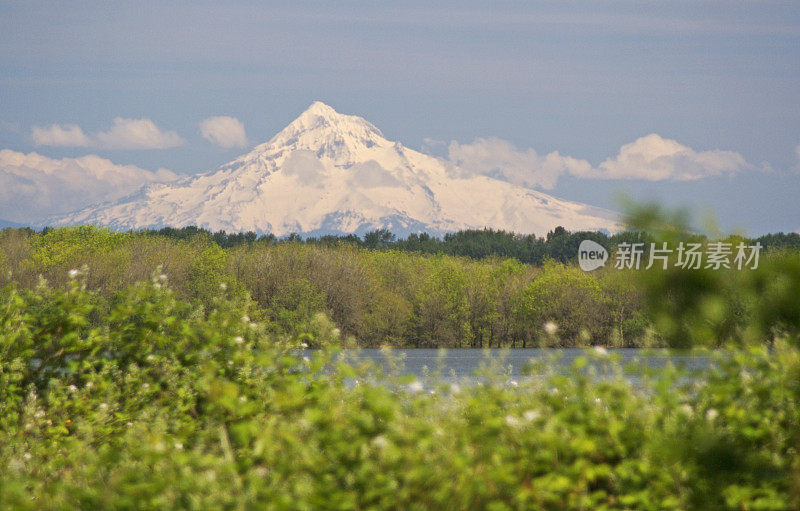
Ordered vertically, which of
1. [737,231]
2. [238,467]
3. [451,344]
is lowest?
[451,344]

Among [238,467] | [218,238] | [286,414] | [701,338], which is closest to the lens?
[701,338]

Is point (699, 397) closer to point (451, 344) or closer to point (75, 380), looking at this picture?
point (75, 380)

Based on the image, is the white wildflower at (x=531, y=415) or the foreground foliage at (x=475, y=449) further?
the white wildflower at (x=531, y=415)

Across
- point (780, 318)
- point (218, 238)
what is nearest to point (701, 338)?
point (780, 318)

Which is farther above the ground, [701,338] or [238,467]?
[701,338]

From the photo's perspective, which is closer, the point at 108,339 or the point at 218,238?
the point at 108,339

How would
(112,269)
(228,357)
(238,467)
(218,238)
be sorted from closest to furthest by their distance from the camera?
(238,467) < (228,357) < (112,269) < (218,238)

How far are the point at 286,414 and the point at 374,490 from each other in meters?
1.34

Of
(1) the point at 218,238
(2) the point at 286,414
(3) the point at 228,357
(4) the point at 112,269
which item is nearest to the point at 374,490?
(2) the point at 286,414

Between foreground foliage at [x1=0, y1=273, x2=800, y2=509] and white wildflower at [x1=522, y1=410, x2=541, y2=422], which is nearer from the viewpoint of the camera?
foreground foliage at [x1=0, y1=273, x2=800, y2=509]

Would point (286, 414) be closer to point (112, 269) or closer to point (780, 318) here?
point (780, 318)

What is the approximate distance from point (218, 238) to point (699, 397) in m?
110

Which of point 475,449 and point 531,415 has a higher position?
point 531,415

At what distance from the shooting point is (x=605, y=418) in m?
4.65
